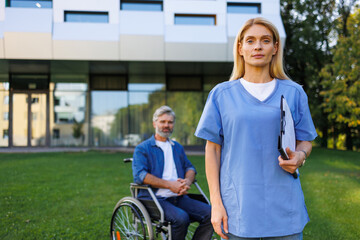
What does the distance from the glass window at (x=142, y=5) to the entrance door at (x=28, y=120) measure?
234 inches

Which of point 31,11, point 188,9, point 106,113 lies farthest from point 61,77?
point 188,9

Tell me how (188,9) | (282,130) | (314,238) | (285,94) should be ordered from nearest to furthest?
(282,130) → (285,94) → (314,238) → (188,9)

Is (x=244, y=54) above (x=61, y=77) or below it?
below

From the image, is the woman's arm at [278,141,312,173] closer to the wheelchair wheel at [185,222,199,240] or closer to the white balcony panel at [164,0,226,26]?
the wheelchair wheel at [185,222,199,240]

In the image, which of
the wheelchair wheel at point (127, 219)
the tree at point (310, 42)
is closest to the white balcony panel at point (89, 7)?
the tree at point (310, 42)

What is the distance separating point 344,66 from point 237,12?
5.63 m

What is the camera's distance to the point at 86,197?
6797 millimetres

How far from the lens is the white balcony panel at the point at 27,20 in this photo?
1413cm

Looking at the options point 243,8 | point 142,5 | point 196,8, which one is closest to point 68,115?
point 142,5

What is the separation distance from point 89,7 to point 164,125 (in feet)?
41.8

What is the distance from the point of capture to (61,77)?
17.5 m

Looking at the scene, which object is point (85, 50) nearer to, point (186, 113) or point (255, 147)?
point (186, 113)

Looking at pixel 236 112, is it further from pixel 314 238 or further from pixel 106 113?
pixel 106 113

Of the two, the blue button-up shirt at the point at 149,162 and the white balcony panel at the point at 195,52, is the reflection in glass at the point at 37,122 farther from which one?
the blue button-up shirt at the point at 149,162
